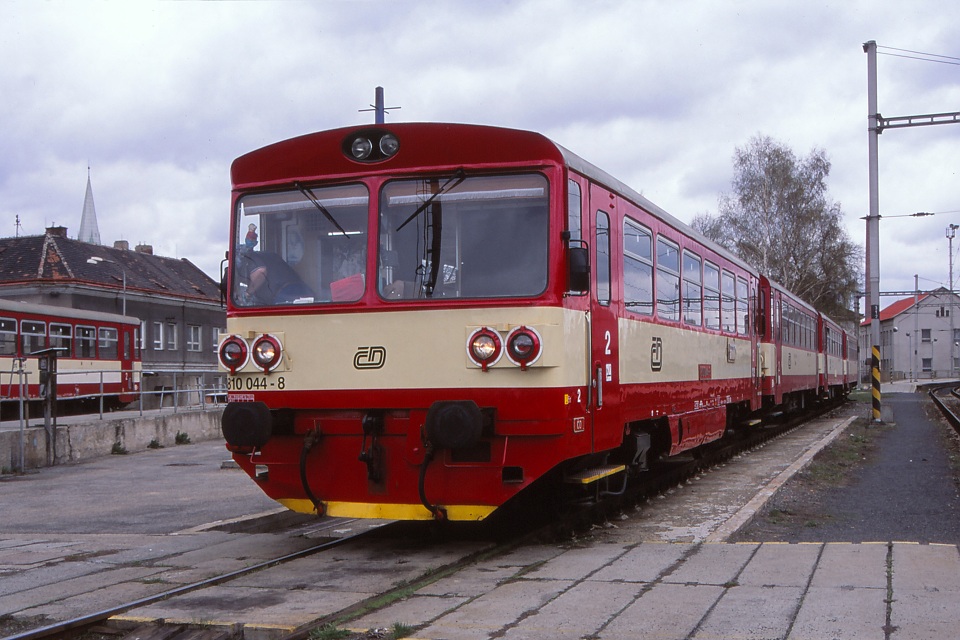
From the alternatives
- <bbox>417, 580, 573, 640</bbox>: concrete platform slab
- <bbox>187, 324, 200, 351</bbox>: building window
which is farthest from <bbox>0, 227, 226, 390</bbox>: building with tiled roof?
<bbox>417, 580, 573, 640</bbox>: concrete platform slab

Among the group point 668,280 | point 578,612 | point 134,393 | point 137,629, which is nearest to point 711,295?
point 668,280

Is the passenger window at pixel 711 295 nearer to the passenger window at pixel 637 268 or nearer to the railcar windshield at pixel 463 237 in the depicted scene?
the passenger window at pixel 637 268

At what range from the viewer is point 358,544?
26.4 feet

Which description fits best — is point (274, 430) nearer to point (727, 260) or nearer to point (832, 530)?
point (832, 530)

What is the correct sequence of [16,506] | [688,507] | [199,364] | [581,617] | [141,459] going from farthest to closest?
[199,364] → [141,459] → [16,506] → [688,507] → [581,617]

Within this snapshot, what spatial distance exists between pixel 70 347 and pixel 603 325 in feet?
72.9

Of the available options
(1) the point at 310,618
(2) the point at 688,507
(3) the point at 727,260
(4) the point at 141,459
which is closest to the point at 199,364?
(4) the point at 141,459

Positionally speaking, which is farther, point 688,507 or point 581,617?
point 688,507

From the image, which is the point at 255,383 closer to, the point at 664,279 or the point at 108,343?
the point at 664,279

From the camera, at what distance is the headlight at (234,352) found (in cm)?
766

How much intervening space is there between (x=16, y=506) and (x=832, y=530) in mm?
8531

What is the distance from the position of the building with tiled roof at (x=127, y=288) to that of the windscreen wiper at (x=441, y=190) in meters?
36.5

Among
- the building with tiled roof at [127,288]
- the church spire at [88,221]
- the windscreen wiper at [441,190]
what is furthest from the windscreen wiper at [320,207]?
the church spire at [88,221]

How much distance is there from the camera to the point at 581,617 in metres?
5.44
